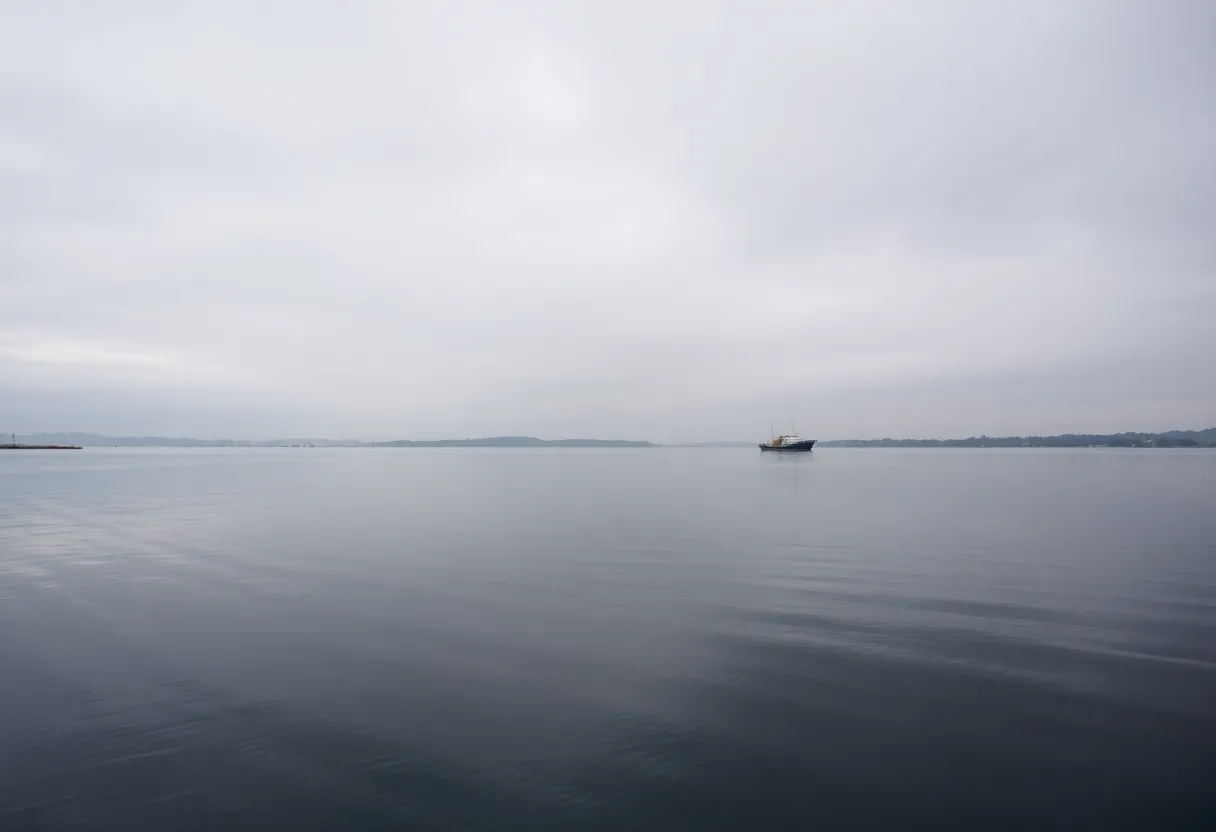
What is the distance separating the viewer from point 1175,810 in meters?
8.00

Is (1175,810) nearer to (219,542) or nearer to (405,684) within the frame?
(405,684)

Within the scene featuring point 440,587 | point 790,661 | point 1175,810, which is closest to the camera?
point 1175,810

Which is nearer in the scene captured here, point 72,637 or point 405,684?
point 405,684

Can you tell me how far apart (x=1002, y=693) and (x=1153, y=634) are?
6876mm

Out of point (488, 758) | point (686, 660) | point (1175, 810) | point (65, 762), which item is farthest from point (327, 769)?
point (1175, 810)

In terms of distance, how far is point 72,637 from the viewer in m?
14.8

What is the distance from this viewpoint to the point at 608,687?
1192 centimetres

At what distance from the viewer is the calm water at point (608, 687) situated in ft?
27.2

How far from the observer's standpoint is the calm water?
8.28 m

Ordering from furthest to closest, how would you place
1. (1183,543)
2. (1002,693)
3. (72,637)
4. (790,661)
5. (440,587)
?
1. (1183,543)
2. (440,587)
3. (72,637)
4. (790,661)
5. (1002,693)

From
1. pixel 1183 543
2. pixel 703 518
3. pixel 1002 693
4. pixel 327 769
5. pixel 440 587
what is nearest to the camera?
pixel 327 769

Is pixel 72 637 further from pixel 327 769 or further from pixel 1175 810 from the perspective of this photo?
pixel 1175 810

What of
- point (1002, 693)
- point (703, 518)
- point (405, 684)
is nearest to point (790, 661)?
point (1002, 693)

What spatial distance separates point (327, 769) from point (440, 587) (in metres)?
11.0
